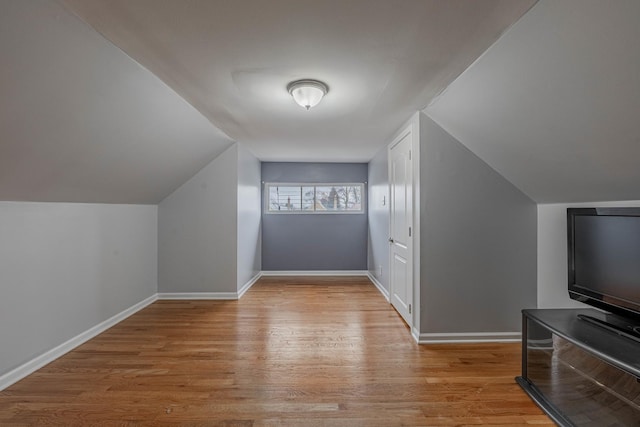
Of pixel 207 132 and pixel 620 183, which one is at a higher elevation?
pixel 207 132

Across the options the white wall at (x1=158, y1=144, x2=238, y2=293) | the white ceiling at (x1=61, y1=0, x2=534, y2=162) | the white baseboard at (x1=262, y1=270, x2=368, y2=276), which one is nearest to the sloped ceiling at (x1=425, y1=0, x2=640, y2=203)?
the white ceiling at (x1=61, y1=0, x2=534, y2=162)

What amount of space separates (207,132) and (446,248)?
2.74m

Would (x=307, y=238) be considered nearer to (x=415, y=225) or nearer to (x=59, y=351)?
(x=415, y=225)

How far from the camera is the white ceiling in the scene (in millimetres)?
1375

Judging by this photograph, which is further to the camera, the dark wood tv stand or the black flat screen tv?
the black flat screen tv

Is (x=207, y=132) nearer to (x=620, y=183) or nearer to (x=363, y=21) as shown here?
(x=363, y=21)

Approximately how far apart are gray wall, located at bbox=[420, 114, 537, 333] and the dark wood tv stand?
0.65 meters

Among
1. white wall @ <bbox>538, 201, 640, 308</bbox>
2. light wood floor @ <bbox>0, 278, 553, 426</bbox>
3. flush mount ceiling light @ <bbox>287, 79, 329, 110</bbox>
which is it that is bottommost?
light wood floor @ <bbox>0, 278, 553, 426</bbox>

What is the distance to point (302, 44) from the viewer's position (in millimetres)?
1694

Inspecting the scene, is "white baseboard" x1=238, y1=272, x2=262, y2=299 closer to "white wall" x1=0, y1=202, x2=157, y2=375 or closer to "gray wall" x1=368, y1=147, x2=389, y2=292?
"white wall" x1=0, y1=202, x2=157, y2=375

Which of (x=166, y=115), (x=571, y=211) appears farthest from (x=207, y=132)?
(x=571, y=211)

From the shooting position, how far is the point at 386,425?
1.70 m

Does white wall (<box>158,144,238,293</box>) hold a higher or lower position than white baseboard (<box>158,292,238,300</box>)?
higher

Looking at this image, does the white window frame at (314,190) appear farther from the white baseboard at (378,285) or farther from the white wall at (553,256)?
the white wall at (553,256)
